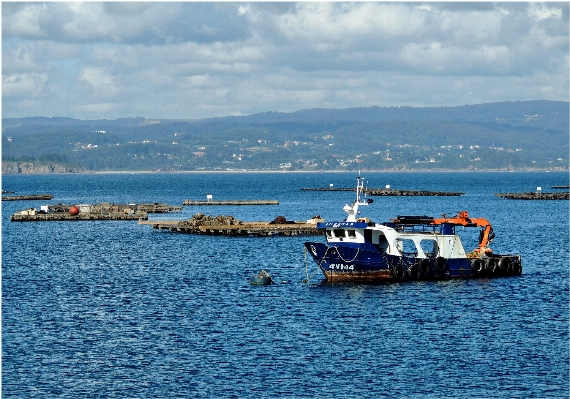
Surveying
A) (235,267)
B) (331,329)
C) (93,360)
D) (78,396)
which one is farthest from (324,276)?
(78,396)

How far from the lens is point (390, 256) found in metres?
73.4

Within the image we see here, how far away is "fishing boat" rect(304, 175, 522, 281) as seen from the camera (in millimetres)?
72750

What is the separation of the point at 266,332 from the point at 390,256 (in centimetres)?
2071

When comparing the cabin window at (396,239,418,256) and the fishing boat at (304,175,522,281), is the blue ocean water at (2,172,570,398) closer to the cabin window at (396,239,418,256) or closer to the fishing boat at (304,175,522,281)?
the fishing boat at (304,175,522,281)

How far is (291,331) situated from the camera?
181 ft

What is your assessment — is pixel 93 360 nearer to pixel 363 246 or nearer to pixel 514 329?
pixel 514 329

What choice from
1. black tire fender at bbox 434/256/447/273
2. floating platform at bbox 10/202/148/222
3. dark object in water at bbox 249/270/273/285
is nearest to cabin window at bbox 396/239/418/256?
black tire fender at bbox 434/256/447/273

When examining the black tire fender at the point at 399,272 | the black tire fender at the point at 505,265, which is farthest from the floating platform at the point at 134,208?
the black tire fender at the point at 399,272

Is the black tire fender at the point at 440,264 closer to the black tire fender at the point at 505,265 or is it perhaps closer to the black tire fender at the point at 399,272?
the black tire fender at the point at 399,272

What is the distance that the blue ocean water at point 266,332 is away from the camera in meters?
44.4

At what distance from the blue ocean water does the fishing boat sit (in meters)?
1.78

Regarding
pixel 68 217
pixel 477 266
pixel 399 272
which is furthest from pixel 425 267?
pixel 68 217

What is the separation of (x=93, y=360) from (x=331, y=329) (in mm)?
13942

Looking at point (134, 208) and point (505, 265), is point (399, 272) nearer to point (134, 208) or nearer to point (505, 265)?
point (505, 265)
